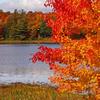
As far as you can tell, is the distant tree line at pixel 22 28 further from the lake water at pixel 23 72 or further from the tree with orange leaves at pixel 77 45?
the tree with orange leaves at pixel 77 45

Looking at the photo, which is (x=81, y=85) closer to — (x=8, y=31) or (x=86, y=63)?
(x=86, y=63)

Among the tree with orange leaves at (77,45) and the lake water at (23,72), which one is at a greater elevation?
the tree with orange leaves at (77,45)

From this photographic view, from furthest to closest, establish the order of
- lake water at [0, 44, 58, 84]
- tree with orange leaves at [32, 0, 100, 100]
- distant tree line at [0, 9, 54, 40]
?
distant tree line at [0, 9, 54, 40] → lake water at [0, 44, 58, 84] → tree with orange leaves at [32, 0, 100, 100]

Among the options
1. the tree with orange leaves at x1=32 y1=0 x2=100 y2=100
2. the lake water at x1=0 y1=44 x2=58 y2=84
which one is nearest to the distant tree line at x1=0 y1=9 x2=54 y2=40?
the lake water at x1=0 y1=44 x2=58 y2=84

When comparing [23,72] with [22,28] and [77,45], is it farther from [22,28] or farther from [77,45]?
[22,28]

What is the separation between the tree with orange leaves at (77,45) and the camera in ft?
52.7

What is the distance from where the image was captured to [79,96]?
1012 inches

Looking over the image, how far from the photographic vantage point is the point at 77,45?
16.4 metres

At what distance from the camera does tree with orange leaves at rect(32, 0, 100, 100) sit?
16078 mm

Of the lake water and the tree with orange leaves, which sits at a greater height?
the tree with orange leaves

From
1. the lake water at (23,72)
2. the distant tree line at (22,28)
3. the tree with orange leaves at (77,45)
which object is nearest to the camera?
the tree with orange leaves at (77,45)

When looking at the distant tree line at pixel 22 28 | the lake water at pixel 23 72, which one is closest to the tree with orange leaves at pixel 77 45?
the lake water at pixel 23 72

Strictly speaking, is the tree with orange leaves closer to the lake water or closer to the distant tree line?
the lake water

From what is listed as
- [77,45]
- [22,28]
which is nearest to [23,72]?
[77,45]
